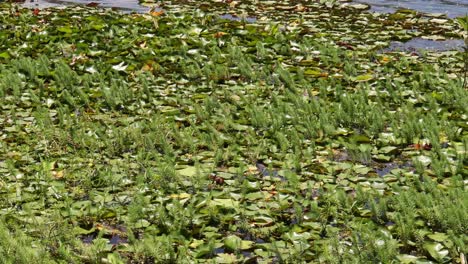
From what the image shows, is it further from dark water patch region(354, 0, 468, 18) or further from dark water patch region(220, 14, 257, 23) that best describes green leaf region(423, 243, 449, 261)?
dark water patch region(354, 0, 468, 18)

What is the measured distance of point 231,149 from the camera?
5.52 metres

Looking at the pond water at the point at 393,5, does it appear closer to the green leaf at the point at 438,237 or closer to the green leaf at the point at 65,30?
the green leaf at the point at 65,30

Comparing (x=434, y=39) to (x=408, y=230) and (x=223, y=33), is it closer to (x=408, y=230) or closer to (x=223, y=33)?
(x=223, y=33)

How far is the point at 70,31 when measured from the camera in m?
9.94

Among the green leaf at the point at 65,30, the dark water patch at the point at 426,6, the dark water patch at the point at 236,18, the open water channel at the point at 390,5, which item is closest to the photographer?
the green leaf at the point at 65,30

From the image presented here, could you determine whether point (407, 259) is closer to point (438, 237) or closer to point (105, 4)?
point (438, 237)

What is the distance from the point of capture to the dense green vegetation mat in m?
4.05

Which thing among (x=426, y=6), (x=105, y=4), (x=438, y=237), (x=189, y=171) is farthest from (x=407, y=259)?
(x=105, y=4)

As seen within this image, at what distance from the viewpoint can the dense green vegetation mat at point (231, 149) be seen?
4.05m

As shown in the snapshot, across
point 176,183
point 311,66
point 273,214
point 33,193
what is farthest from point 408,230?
point 311,66

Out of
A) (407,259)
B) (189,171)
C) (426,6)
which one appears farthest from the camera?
(426,6)

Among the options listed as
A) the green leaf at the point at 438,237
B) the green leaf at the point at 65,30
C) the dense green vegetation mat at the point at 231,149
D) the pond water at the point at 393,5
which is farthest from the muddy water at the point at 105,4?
the green leaf at the point at 438,237

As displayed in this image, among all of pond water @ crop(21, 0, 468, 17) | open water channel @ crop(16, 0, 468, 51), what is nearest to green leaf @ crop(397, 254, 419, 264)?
open water channel @ crop(16, 0, 468, 51)

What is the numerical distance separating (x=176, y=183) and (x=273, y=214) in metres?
0.85
